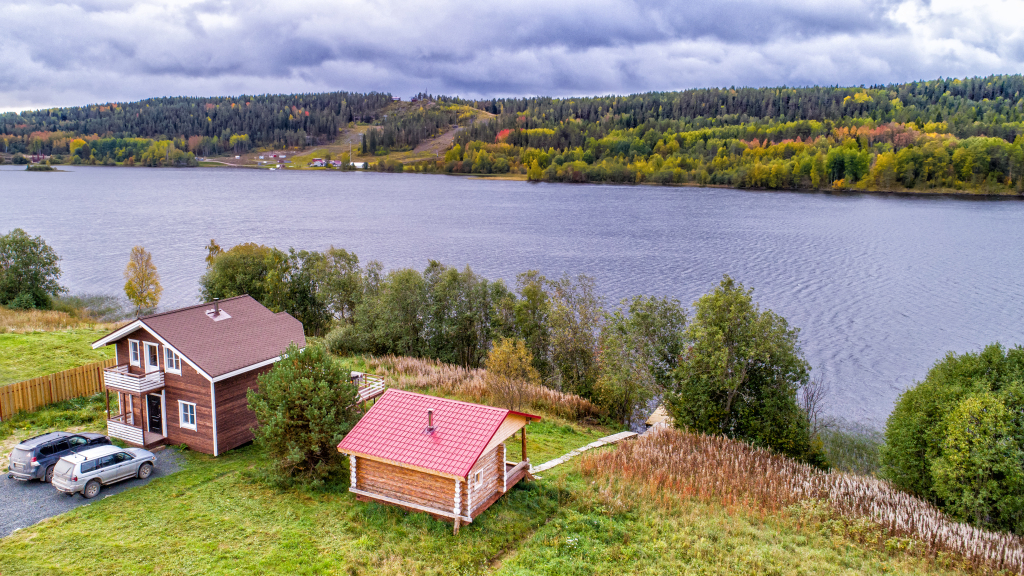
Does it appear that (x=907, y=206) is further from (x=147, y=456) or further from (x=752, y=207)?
(x=147, y=456)

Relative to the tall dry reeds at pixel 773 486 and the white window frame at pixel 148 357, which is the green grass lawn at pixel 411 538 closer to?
the tall dry reeds at pixel 773 486

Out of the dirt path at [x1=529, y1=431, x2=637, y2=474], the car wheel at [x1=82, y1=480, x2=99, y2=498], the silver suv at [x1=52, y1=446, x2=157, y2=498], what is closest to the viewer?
the silver suv at [x1=52, y1=446, x2=157, y2=498]

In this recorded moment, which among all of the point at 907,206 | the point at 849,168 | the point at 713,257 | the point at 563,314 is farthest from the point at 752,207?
the point at 563,314

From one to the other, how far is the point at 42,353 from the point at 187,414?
13815 mm

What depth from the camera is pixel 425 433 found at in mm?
18172

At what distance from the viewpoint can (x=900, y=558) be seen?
1650 cm

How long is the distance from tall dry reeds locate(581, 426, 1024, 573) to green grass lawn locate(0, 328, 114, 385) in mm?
25038

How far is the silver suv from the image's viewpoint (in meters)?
17.9

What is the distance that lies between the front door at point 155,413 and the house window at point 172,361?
186 centimetres

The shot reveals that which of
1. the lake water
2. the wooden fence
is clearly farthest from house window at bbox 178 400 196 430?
the lake water

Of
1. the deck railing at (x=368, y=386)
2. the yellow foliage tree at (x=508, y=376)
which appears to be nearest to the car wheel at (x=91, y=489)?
the deck railing at (x=368, y=386)

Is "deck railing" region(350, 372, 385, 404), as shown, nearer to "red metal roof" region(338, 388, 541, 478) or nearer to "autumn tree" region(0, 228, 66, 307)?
"red metal roof" region(338, 388, 541, 478)

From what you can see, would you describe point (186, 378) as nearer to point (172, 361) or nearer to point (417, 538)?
point (172, 361)

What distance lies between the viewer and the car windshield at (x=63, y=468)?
17953 mm
